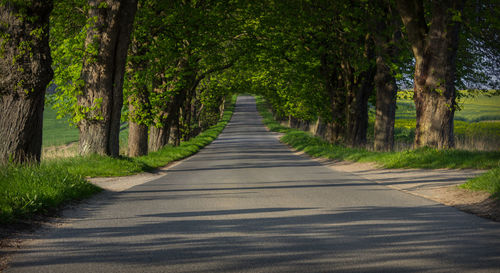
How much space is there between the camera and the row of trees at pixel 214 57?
39.7ft

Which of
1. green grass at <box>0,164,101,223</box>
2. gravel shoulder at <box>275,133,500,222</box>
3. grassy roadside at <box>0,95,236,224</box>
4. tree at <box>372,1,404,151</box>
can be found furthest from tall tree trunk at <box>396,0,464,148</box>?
green grass at <box>0,164,101,223</box>

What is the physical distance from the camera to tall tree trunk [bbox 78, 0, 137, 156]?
16.7m

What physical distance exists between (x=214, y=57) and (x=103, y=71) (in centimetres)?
1134

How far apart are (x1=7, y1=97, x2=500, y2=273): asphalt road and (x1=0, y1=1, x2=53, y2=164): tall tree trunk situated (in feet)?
10.2

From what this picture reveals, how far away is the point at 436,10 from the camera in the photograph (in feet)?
55.6

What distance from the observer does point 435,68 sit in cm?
1703

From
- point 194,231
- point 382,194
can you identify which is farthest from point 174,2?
point 194,231

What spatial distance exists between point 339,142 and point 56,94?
1738cm

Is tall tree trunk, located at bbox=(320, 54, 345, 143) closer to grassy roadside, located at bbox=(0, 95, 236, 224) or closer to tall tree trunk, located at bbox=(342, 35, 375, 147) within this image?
tall tree trunk, located at bbox=(342, 35, 375, 147)

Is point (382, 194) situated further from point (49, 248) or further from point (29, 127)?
point (29, 127)

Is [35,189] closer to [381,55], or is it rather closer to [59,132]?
[381,55]

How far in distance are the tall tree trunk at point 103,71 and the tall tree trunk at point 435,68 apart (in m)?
9.14

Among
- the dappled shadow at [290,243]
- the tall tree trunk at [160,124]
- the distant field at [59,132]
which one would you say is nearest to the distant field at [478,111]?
the distant field at [59,132]

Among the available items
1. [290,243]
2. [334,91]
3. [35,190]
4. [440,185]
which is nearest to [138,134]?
[334,91]
